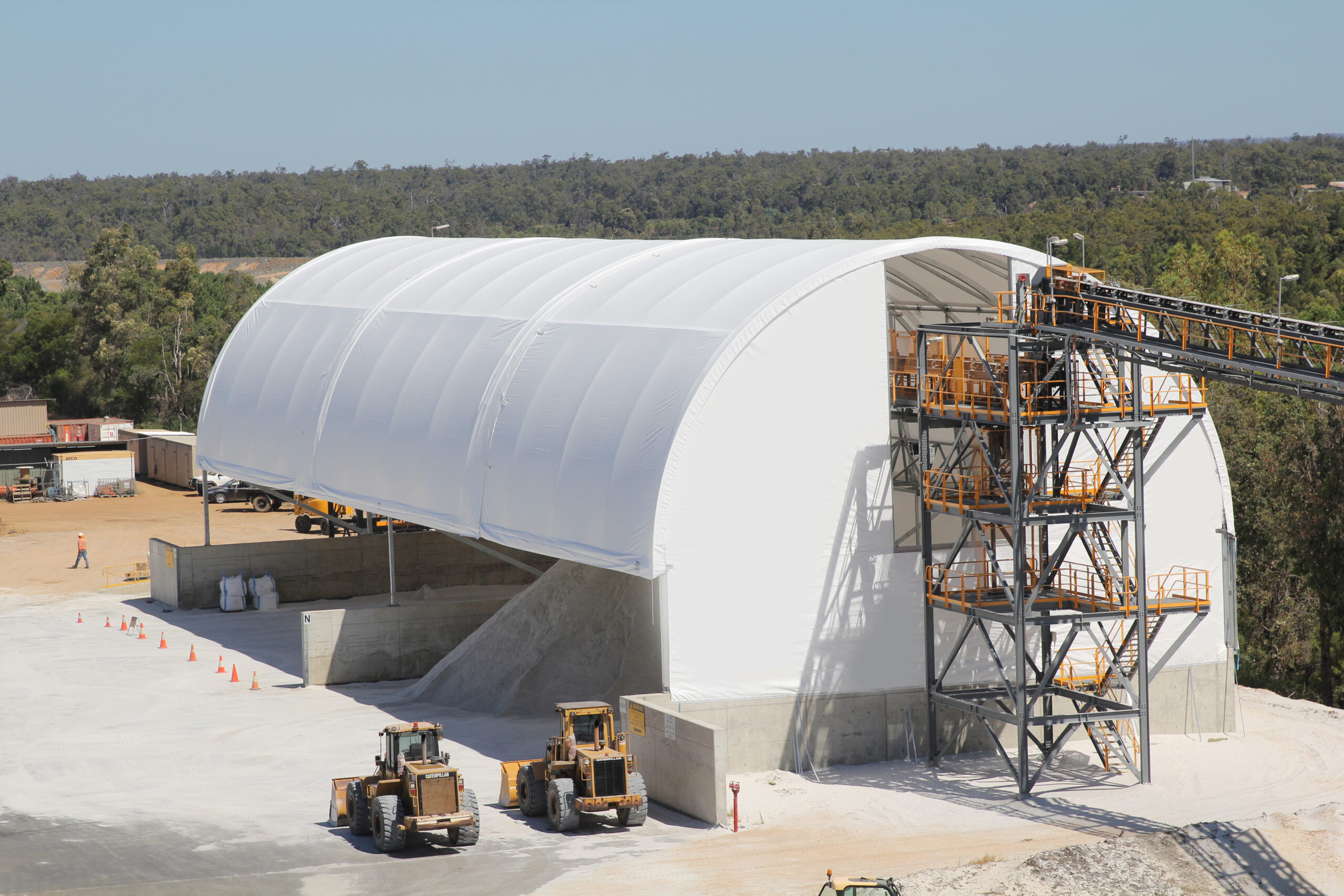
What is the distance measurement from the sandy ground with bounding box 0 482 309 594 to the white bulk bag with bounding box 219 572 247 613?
24.7 feet

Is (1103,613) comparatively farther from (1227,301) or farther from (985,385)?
(1227,301)

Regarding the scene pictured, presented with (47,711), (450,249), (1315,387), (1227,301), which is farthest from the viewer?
(1227,301)

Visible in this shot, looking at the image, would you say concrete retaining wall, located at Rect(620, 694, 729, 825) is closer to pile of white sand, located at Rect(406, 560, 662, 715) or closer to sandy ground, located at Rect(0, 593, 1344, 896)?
sandy ground, located at Rect(0, 593, 1344, 896)

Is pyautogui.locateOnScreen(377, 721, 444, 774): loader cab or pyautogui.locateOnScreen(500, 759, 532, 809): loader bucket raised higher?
pyautogui.locateOnScreen(377, 721, 444, 774): loader cab

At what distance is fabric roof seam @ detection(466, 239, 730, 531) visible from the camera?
34625mm

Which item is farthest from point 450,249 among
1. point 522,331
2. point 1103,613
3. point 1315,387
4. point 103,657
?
point 1315,387

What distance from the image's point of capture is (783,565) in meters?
29.5

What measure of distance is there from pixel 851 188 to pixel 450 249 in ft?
502

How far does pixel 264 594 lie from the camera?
47.0 m

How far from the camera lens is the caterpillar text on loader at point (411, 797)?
23797mm

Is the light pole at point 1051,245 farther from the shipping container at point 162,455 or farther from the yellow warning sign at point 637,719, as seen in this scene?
the shipping container at point 162,455

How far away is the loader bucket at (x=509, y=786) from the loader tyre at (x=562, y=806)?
145 cm

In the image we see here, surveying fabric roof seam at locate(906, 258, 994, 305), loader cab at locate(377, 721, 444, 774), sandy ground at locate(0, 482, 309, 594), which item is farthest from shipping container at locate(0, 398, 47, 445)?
loader cab at locate(377, 721, 444, 774)

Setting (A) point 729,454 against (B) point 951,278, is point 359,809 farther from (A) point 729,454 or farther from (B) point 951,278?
(B) point 951,278
